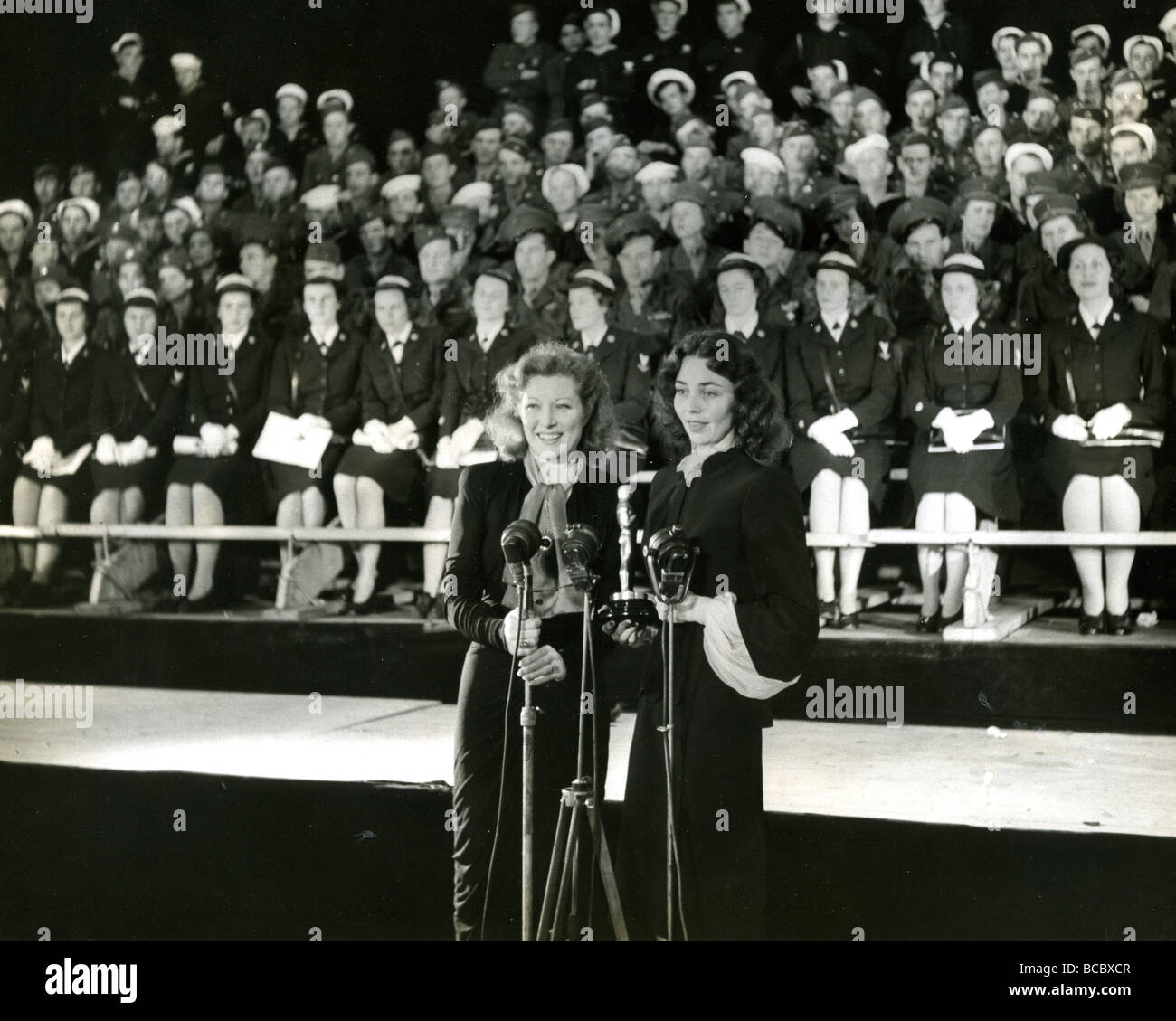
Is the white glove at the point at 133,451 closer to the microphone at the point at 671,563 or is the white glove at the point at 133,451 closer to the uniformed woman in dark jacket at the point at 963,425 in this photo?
the microphone at the point at 671,563

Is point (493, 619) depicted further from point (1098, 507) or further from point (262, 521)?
point (1098, 507)

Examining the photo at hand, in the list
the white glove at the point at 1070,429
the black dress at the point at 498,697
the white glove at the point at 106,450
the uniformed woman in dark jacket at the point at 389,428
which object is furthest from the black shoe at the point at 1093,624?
the white glove at the point at 106,450

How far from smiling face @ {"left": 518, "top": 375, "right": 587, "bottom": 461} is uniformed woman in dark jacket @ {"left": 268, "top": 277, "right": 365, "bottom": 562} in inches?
45.1

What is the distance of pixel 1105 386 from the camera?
424 cm

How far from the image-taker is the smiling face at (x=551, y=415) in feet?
12.1

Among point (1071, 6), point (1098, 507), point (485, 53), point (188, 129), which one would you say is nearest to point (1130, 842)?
point (1098, 507)

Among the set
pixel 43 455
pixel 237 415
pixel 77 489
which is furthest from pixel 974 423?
pixel 43 455

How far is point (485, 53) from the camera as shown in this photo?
4.52m

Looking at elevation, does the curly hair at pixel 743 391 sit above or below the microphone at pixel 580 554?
above

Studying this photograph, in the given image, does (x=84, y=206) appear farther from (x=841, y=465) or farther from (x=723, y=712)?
(x=723, y=712)

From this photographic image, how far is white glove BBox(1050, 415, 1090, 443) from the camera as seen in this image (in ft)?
13.9

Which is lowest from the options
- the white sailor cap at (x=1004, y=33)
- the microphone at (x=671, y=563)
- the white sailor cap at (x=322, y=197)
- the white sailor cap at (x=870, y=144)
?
the microphone at (x=671, y=563)

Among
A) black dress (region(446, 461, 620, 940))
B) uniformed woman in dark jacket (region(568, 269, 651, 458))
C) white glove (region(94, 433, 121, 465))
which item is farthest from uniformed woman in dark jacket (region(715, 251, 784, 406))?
→ white glove (region(94, 433, 121, 465))

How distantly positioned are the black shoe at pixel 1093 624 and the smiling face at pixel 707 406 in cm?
151
